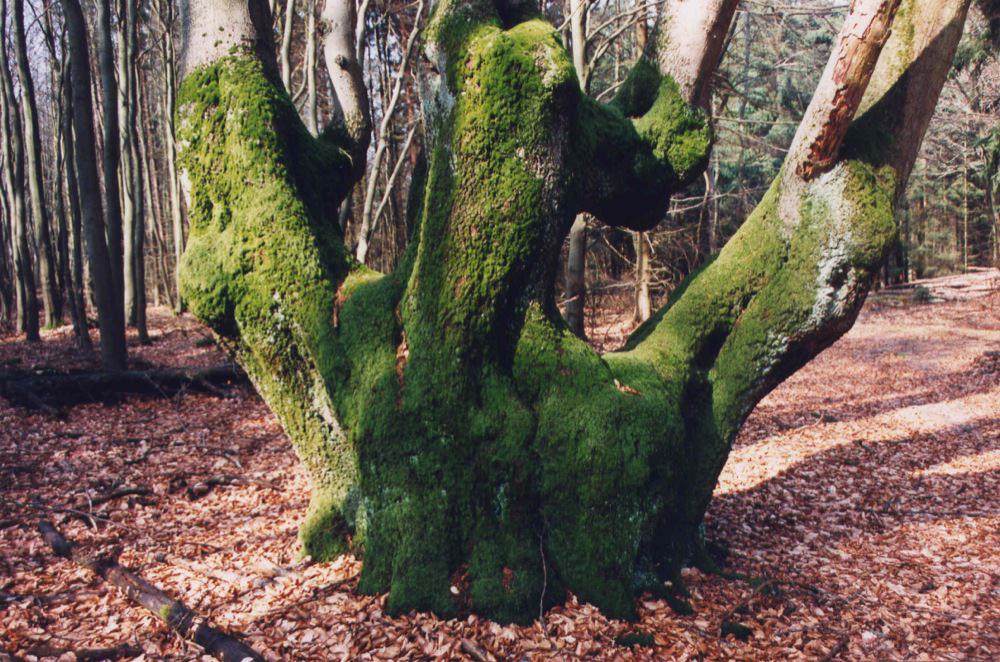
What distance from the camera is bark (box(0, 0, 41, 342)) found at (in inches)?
593

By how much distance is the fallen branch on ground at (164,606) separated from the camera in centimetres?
320

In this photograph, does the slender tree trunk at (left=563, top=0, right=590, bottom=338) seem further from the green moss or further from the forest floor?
the green moss

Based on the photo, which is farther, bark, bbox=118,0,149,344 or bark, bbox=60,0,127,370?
bark, bbox=118,0,149,344

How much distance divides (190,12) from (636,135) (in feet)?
9.91

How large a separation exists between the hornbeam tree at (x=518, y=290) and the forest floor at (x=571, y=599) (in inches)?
11.5

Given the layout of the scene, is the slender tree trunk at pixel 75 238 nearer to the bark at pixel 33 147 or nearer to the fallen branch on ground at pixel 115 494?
the bark at pixel 33 147

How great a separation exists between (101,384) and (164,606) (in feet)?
22.7

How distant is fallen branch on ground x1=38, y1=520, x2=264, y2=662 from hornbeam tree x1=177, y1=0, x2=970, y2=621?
0.83 metres

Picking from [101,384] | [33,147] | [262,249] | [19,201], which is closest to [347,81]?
[262,249]

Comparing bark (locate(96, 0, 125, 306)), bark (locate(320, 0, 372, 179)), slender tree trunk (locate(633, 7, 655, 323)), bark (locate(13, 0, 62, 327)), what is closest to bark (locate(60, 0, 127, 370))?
bark (locate(96, 0, 125, 306))

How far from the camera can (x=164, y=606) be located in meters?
3.60

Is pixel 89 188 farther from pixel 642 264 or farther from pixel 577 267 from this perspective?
pixel 642 264

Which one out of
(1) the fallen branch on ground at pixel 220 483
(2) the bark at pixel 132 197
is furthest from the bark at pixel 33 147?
(1) the fallen branch on ground at pixel 220 483

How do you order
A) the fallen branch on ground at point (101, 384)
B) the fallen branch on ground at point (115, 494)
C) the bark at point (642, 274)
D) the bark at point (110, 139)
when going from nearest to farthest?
1. the fallen branch on ground at point (115, 494)
2. the fallen branch on ground at point (101, 384)
3. the bark at point (110, 139)
4. the bark at point (642, 274)
